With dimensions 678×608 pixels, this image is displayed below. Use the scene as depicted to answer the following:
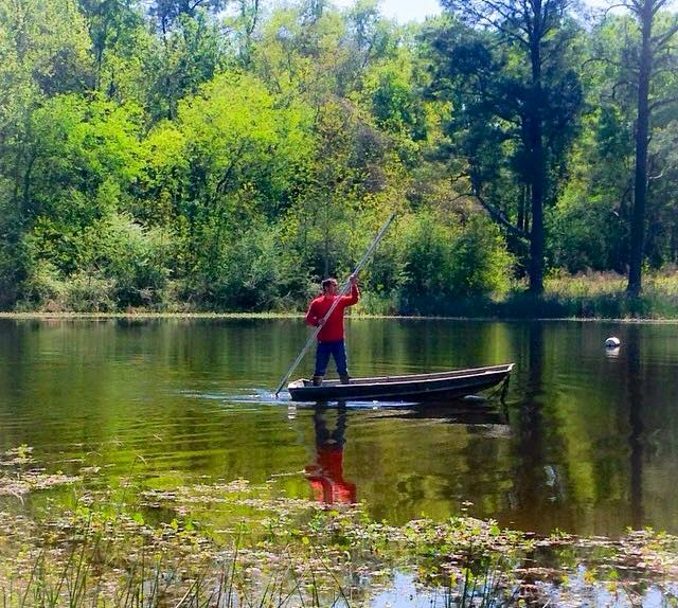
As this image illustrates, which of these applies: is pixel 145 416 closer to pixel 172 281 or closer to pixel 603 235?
pixel 172 281

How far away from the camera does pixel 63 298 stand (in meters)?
58.4

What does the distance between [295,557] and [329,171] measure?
2195 inches

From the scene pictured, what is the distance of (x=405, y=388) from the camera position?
74.7 ft

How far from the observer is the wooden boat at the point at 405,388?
74.4 ft

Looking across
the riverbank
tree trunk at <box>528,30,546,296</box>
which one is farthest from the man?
tree trunk at <box>528,30,546,296</box>

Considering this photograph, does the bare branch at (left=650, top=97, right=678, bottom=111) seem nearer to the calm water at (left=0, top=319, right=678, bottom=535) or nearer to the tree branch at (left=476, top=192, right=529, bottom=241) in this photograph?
the tree branch at (left=476, top=192, right=529, bottom=241)

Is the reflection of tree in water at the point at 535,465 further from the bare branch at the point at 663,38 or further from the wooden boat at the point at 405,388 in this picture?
the bare branch at the point at 663,38

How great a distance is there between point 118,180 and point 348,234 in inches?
569

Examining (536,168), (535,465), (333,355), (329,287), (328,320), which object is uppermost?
(536,168)

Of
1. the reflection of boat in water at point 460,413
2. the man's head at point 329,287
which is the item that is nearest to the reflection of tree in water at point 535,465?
the reflection of boat in water at point 460,413

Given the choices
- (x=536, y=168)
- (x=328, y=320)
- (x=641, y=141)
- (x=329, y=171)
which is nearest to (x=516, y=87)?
(x=536, y=168)

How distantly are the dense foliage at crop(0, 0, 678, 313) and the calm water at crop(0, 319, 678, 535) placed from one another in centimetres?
2251

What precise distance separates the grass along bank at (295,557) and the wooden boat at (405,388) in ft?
30.3

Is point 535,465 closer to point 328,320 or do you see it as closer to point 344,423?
point 344,423
